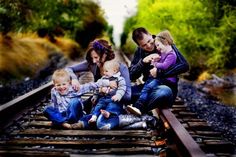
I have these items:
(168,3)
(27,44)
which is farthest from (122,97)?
(27,44)

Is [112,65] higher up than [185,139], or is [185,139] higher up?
[112,65]

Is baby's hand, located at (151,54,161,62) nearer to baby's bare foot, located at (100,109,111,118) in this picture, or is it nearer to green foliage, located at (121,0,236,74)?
baby's bare foot, located at (100,109,111,118)

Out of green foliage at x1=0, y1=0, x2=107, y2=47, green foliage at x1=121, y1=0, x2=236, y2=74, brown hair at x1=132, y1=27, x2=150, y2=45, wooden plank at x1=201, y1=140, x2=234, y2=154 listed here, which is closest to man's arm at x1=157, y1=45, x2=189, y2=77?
brown hair at x1=132, y1=27, x2=150, y2=45

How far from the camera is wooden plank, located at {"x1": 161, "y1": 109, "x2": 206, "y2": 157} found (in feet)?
11.7

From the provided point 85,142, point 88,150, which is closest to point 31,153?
point 88,150

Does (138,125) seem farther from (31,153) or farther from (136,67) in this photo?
(31,153)

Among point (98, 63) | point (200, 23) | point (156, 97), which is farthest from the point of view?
point (200, 23)

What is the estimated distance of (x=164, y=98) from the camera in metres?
4.96

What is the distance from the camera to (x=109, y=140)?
179 inches

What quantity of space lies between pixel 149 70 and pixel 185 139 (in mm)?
1119

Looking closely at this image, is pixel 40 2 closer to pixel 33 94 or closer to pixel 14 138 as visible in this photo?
pixel 33 94

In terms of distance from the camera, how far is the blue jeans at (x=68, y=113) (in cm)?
465

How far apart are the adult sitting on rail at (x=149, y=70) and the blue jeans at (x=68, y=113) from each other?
60 centimetres

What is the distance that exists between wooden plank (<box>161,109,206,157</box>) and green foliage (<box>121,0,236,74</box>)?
887 cm
